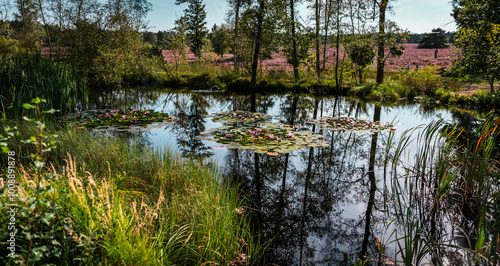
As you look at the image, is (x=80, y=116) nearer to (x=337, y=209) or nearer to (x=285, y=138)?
(x=285, y=138)

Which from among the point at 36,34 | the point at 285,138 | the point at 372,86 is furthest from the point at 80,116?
the point at 36,34

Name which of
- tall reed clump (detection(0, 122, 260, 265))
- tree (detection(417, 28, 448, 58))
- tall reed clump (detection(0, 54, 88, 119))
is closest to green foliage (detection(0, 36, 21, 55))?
tall reed clump (detection(0, 54, 88, 119))

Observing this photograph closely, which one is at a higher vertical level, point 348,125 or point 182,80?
point 182,80

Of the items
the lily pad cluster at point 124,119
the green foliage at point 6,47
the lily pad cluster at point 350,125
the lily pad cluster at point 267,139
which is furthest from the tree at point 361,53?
the green foliage at point 6,47

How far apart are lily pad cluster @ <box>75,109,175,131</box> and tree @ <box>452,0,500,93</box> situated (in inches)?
362

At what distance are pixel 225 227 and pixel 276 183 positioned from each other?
1822 mm

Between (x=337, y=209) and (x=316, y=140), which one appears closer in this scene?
(x=337, y=209)

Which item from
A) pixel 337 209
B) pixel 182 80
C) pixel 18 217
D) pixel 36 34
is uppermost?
pixel 36 34

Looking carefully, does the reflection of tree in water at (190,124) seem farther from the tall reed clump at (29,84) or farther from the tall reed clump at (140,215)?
the tall reed clump at (29,84)

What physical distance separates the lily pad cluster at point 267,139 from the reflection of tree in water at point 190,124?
38cm

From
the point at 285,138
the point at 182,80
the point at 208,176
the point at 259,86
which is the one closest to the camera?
the point at 208,176

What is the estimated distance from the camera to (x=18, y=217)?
144 centimetres

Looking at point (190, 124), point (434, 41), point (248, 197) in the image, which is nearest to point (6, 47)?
point (190, 124)

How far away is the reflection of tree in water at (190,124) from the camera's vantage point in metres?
5.18
